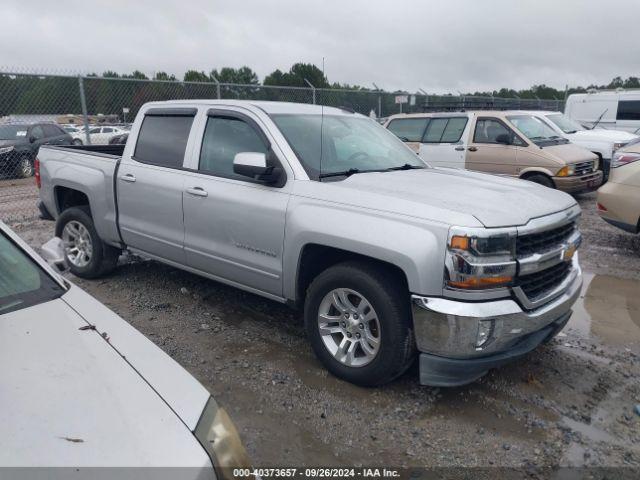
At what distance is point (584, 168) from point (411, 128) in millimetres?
3523

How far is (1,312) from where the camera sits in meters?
2.10

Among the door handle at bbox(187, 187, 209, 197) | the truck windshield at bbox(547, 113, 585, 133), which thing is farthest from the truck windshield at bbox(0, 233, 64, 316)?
the truck windshield at bbox(547, 113, 585, 133)

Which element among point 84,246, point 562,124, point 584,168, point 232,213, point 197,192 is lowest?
point 84,246

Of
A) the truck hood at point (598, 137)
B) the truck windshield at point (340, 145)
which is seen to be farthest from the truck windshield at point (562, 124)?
the truck windshield at point (340, 145)

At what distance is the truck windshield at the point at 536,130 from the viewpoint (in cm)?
976

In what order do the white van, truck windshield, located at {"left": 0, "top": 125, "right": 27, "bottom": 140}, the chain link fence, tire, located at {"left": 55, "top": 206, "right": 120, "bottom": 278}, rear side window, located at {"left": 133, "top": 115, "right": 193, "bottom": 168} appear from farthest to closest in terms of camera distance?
the white van, truck windshield, located at {"left": 0, "top": 125, "right": 27, "bottom": 140}, the chain link fence, tire, located at {"left": 55, "top": 206, "right": 120, "bottom": 278}, rear side window, located at {"left": 133, "top": 115, "right": 193, "bottom": 168}

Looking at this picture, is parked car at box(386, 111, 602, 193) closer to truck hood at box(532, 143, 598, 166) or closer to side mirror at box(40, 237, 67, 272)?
truck hood at box(532, 143, 598, 166)

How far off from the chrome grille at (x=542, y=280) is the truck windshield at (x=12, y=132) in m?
15.2

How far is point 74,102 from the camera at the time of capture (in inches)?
474

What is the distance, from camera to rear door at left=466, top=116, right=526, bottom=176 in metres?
9.62

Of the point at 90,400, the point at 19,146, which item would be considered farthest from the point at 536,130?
the point at 19,146

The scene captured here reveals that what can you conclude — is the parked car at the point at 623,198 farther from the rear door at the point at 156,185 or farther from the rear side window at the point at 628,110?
the rear side window at the point at 628,110

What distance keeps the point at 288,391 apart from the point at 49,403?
6.56ft

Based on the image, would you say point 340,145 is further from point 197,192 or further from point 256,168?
point 197,192
